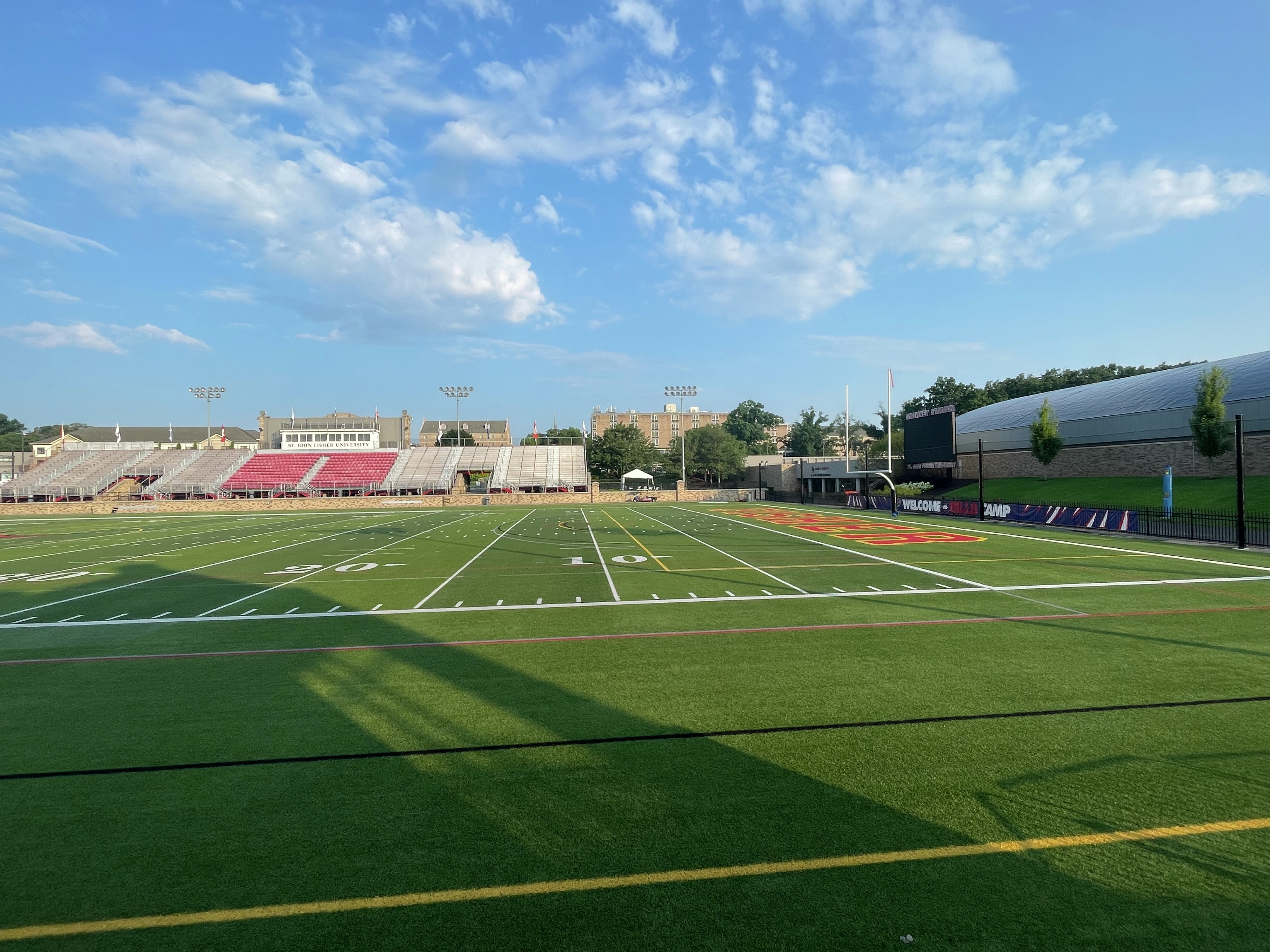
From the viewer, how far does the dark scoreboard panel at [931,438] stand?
50469mm

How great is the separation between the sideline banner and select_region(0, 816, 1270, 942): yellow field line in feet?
94.0

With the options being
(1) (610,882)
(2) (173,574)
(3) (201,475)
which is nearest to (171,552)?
(2) (173,574)

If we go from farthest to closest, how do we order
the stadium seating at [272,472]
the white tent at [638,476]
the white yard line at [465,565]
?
the white tent at [638,476], the stadium seating at [272,472], the white yard line at [465,565]

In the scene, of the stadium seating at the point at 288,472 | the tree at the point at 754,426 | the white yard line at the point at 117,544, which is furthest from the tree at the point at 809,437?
the white yard line at the point at 117,544

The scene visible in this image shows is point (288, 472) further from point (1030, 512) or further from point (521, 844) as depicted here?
point (521, 844)

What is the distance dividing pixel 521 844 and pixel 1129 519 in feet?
104

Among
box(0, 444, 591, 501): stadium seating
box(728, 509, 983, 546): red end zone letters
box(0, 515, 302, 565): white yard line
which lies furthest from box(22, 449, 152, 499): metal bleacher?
box(728, 509, 983, 546): red end zone letters

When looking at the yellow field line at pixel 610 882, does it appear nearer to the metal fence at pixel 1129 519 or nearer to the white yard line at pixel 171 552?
the white yard line at pixel 171 552

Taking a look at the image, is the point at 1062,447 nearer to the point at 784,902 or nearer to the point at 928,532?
the point at 928,532

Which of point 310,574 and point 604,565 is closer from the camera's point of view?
point 310,574

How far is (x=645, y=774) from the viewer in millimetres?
6031

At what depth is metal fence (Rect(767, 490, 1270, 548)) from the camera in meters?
24.4

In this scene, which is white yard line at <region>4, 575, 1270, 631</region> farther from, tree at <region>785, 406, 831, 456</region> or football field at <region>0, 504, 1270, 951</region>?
tree at <region>785, 406, 831, 456</region>

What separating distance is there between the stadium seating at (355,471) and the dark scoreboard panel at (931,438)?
55.9 meters
